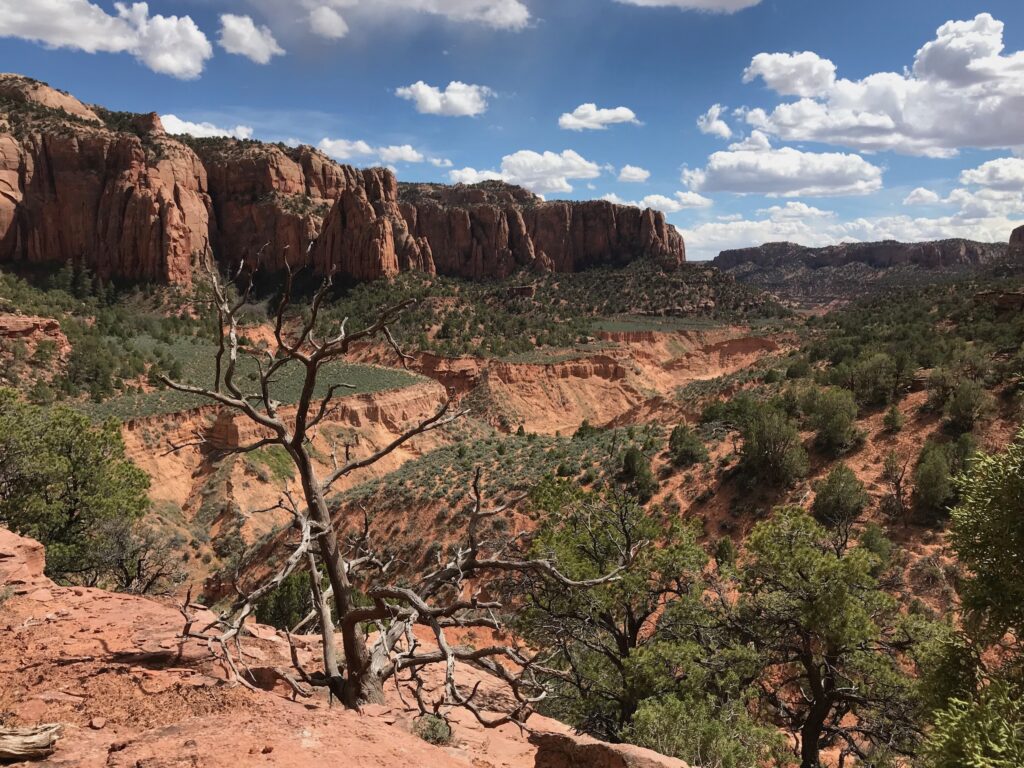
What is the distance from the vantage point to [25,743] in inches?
179

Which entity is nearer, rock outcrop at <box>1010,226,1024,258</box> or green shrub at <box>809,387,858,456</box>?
green shrub at <box>809,387,858,456</box>

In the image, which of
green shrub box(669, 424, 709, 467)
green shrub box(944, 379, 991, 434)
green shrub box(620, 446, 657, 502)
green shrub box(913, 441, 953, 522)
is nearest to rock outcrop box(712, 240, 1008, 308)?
green shrub box(669, 424, 709, 467)

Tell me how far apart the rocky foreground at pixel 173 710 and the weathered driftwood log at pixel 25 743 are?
0.09 m

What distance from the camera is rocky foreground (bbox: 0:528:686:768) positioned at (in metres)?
4.66

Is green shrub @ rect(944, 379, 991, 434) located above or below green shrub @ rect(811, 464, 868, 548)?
above

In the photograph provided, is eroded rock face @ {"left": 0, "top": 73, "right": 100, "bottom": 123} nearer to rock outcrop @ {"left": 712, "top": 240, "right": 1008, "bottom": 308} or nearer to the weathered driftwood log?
the weathered driftwood log

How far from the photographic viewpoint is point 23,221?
76.7 metres

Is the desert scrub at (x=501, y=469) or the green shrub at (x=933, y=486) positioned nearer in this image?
the green shrub at (x=933, y=486)

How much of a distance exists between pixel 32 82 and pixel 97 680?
4844 inches

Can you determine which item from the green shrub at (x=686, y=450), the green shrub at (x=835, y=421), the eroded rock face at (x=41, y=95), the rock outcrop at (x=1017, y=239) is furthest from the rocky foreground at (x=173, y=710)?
the rock outcrop at (x=1017, y=239)

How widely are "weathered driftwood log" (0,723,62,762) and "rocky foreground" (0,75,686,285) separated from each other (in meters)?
52.7

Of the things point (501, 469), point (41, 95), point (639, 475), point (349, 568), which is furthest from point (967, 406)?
point (41, 95)

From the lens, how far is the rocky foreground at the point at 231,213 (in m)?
78.1

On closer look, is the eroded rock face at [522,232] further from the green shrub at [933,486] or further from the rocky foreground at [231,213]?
the green shrub at [933,486]
